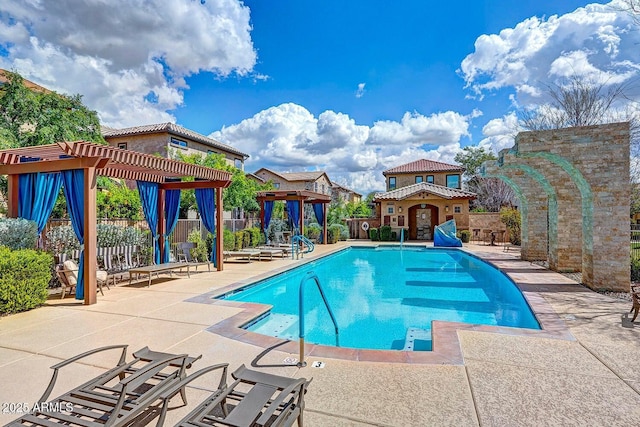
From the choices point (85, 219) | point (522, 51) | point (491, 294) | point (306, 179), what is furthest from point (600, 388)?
point (306, 179)

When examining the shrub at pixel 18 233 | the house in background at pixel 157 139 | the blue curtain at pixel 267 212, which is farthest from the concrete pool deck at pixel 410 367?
the house in background at pixel 157 139

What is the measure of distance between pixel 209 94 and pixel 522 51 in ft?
50.4

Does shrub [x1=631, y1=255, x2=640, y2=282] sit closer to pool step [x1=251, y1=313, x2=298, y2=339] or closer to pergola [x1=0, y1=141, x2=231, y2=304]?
pool step [x1=251, y1=313, x2=298, y2=339]

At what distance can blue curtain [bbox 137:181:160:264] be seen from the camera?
10414 millimetres

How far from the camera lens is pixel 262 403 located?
7.93 ft

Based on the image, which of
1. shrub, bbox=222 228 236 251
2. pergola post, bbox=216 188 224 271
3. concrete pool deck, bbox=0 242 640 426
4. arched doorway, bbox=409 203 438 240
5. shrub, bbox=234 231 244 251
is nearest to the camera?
concrete pool deck, bbox=0 242 640 426

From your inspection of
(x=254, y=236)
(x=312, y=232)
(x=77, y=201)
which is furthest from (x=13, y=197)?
(x=312, y=232)

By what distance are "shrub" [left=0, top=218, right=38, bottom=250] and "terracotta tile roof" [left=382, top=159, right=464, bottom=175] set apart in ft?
98.3

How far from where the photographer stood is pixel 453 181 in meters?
32.5

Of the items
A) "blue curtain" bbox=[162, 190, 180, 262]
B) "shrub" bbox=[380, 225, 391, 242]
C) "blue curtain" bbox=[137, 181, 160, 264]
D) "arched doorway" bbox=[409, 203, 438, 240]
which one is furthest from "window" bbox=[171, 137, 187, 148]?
"arched doorway" bbox=[409, 203, 438, 240]

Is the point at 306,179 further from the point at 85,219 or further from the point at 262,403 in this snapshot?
the point at 262,403

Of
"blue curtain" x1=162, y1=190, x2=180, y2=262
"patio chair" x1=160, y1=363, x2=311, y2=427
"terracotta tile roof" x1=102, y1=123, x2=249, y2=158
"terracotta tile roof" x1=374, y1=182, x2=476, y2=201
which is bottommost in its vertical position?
"patio chair" x1=160, y1=363, x2=311, y2=427

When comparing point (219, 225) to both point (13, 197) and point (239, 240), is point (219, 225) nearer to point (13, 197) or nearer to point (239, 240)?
point (13, 197)

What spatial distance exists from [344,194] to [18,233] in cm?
4328
